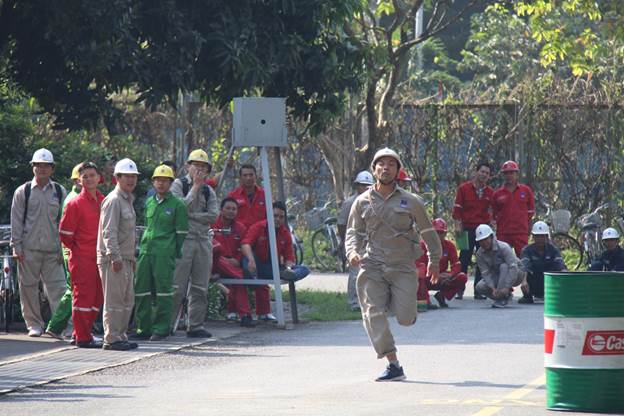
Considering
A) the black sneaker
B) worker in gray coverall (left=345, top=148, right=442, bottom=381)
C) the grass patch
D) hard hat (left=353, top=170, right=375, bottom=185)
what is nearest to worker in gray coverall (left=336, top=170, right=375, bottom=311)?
hard hat (left=353, top=170, right=375, bottom=185)

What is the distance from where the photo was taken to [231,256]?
57.7 feet

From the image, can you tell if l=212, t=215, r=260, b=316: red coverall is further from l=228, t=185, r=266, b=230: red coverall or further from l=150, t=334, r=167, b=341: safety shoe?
l=150, t=334, r=167, b=341: safety shoe

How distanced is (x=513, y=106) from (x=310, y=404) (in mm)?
17936

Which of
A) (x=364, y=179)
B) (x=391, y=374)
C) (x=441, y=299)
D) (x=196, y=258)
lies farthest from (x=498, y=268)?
(x=391, y=374)

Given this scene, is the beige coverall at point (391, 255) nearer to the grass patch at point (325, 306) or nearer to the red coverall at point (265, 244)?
the red coverall at point (265, 244)

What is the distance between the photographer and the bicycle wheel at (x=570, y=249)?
83.3 ft

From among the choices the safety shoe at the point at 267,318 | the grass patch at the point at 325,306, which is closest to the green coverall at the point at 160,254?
the safety shoe at the point at 267,318

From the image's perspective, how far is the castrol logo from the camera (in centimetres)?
1029

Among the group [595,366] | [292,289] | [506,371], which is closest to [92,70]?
[292,289]

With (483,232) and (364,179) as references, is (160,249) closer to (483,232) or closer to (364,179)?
(364,179)

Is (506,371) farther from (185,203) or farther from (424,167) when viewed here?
(424,167)

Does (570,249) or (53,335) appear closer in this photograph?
(53,335)

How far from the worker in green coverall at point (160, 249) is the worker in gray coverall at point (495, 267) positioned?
5709mm

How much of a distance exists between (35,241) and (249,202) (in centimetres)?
296
